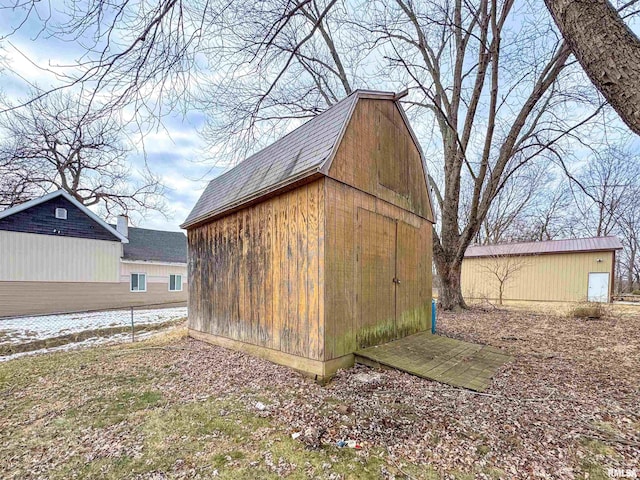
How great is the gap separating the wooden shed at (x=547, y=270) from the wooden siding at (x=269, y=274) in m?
12.3

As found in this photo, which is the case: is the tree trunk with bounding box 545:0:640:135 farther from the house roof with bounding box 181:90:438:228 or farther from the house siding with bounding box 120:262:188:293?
the house siding with bounding box 120:262:188:293

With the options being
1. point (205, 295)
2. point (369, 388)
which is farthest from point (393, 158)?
point (205, 295)

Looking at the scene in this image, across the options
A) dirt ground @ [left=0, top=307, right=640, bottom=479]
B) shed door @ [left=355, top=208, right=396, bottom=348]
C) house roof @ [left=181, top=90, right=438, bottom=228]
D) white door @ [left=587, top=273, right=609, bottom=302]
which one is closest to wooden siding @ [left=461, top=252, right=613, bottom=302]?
white door @ [left=587, top=273, right=609, bottom=302]

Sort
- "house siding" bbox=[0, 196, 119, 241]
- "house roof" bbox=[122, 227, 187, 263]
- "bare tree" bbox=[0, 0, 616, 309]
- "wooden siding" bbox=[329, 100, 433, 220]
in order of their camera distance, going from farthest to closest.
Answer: "house roof" bbox=[122, 227, 187, 263] → "house siding" bbox=[0, 196, 119, 241] → "wooden siding" bbox=[329, 100, 433, 220] → "bare tree" bbox=[0, 0, 616, 309]

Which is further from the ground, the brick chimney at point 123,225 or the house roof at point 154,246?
the brick chimney at point 123,225

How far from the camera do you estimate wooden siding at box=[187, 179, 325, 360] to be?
411cm

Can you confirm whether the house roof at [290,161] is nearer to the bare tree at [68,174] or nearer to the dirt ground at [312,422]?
the dirt ground at [312,422]

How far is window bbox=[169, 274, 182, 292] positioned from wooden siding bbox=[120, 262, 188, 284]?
0.19 metres

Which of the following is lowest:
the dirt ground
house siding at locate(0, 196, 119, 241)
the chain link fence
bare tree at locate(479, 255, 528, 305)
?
the chain link fence

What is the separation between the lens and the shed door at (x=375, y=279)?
4633 millimetres

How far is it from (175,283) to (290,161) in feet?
53.7

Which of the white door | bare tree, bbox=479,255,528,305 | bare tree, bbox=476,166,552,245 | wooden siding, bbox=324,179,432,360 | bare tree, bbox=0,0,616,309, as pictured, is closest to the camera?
bare tree, bbox=0,0,616,309

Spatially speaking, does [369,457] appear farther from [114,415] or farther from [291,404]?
[114,415]

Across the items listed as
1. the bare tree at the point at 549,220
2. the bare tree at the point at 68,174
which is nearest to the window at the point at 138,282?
the bare tree at the point at 68,174
